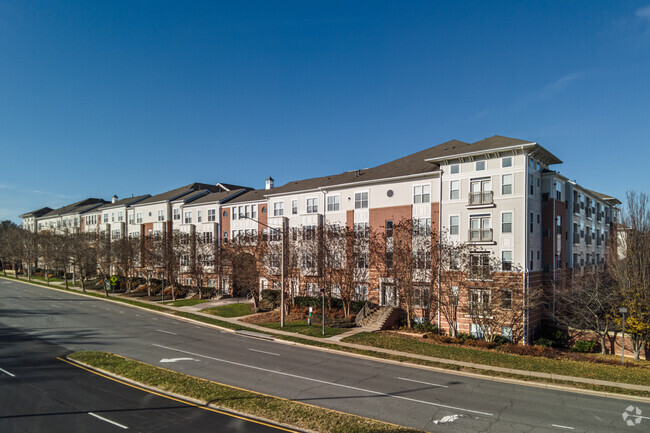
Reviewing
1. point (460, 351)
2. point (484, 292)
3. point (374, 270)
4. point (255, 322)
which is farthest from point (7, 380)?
point (484, 292)

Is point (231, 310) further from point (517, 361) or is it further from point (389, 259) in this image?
point (517, 361)

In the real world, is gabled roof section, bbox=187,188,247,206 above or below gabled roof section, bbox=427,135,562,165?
below

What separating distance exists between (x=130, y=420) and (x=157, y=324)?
23.1m

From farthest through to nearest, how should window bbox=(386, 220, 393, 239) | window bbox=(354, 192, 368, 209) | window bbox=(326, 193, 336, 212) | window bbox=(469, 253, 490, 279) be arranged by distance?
window bbox=(326, 193, 336, 212) → window bbox=(354, 192, 368, 209) → window bbox=(386, 220, 393, 239) → window bbox=(469, 253, 490, 279)

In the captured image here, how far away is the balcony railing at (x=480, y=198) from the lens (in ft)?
100

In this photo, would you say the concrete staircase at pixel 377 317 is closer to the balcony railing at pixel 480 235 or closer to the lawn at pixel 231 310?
the balcony railing at pixel 480 235

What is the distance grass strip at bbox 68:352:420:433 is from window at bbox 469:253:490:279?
19.1 meters

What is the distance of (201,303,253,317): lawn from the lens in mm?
39781

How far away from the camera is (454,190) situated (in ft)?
107

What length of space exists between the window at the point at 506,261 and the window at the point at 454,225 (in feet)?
13.4

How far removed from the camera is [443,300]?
1235 inches

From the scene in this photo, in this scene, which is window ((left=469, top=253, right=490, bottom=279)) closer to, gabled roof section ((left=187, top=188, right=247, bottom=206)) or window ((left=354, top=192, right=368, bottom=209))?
window ((left=354, top=192, right=368, bottom=209))

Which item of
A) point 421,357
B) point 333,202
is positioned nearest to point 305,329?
point 421,357

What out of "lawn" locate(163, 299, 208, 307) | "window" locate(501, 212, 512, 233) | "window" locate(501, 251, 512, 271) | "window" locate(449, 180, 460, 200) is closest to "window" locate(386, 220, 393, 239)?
"window" locate(449, 180, 460, 200)
